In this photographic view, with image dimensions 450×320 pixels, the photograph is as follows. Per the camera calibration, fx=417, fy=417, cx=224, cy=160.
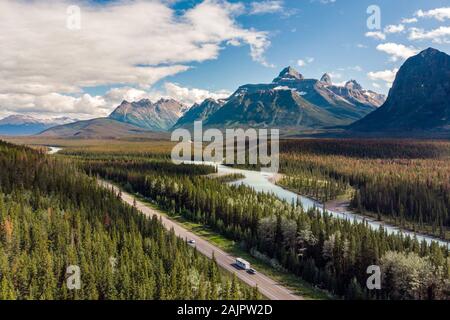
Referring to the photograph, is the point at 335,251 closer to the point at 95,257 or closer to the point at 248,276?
the point at 248,276

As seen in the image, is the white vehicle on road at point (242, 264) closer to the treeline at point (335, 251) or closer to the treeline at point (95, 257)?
the treeline at point (95, 257)

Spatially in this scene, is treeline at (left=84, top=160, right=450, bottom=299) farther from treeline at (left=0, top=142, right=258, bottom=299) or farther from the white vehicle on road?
treeline at (left=0, top=142, right=258, bottom=299)

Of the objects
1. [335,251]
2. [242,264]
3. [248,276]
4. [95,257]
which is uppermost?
[95,257]

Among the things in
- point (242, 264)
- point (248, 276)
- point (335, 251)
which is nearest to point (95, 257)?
point (242, 264)

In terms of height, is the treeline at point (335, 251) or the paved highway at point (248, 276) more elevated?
the treeline at point (335, 251)

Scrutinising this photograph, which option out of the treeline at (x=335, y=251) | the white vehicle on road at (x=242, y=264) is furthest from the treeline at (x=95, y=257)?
the treeline at (x=335, y=251)
